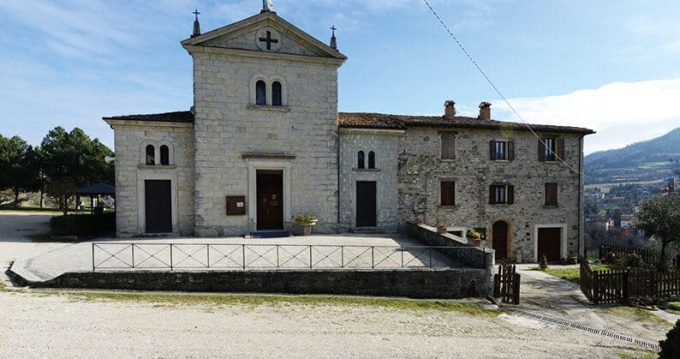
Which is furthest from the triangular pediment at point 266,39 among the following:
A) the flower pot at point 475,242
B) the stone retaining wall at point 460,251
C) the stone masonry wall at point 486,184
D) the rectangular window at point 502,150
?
the flower pot at point 475,242

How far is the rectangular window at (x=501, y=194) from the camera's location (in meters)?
20.8

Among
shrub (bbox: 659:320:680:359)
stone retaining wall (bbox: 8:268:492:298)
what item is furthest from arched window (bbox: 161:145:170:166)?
shrub (bbox: 659:320:680:359)

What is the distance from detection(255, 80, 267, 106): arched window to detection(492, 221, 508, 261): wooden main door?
15.4 metres

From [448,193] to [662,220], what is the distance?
31.9ft

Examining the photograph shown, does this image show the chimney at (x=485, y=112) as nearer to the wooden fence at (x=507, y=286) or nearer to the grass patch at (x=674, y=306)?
the grass patch at (x=674, y=306)

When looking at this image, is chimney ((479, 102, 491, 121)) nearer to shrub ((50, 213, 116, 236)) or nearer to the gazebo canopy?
the gazebo canopy

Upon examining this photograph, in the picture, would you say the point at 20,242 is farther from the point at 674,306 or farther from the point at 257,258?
the point at 674,306

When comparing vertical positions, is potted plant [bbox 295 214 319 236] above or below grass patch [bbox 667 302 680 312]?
above

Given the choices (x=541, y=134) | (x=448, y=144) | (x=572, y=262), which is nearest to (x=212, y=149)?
(x=448, y=144)

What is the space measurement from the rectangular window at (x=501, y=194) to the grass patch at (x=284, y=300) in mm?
12181

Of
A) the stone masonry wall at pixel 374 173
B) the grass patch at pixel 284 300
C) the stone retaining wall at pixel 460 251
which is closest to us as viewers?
the grass patch at pixel 284 300

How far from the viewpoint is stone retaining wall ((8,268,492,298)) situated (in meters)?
9.49

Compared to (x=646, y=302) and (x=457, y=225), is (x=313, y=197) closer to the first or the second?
(x=457, y=225)

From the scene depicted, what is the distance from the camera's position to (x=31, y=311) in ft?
24.5
